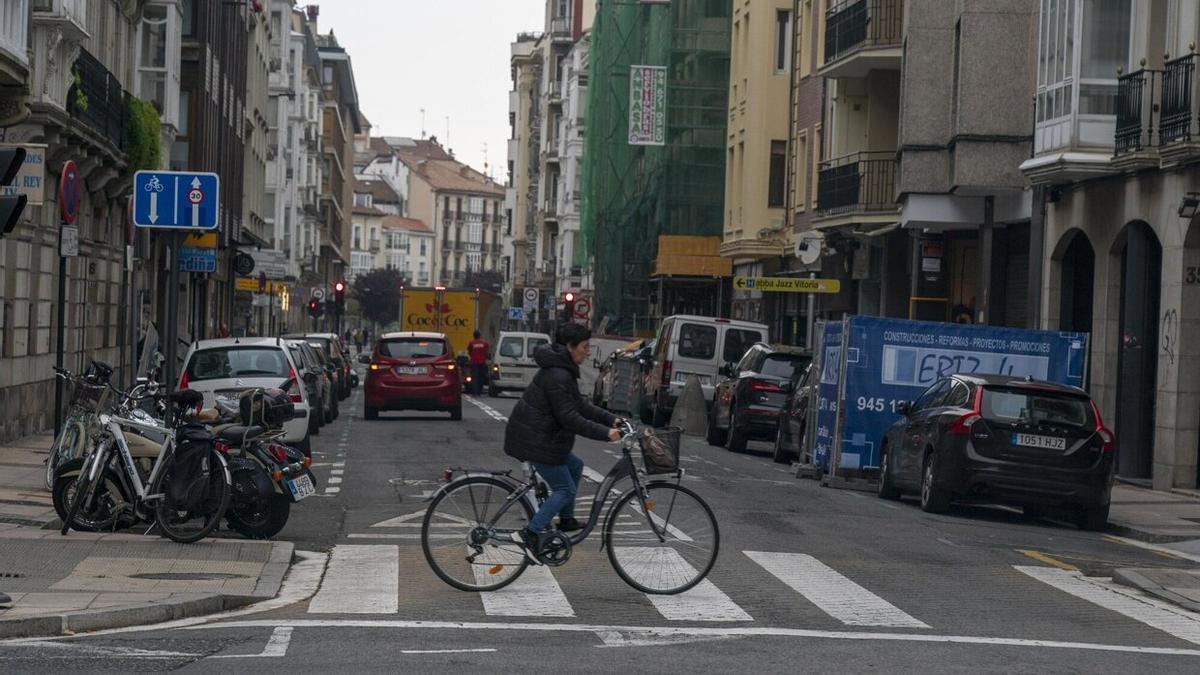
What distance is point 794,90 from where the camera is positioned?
51.3 metres

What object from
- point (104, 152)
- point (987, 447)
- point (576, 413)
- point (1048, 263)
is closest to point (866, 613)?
point (576, 413)

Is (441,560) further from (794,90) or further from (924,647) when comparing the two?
(794,90)

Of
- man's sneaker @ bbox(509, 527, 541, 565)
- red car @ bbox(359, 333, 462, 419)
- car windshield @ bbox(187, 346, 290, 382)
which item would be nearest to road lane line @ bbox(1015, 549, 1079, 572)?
man's sneaker @ bbox(509, 527, 541, 565)

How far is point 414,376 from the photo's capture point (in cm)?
3619

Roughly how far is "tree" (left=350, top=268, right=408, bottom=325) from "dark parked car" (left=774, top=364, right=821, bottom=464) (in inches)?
5813

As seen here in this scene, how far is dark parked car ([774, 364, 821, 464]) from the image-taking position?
84.0 feet

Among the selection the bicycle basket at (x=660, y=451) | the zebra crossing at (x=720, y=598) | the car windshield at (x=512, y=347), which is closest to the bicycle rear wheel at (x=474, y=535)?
the zebra crossing at (x=720, y=598)

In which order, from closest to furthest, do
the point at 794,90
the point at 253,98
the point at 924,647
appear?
the point at 924,647
the point at 794,90
the point at 253,98

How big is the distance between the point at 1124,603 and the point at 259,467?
6265 millimetres

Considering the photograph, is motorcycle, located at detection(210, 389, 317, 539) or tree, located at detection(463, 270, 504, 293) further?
tree, located at detection(463, 270, 504, 293)

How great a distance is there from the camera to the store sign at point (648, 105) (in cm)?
6134

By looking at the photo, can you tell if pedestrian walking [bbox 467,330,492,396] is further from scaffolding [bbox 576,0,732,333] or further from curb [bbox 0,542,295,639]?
curb [bbox 0,542,295,639]

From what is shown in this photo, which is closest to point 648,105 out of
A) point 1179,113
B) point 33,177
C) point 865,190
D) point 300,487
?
point 865,190

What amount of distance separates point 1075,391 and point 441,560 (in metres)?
9.06
